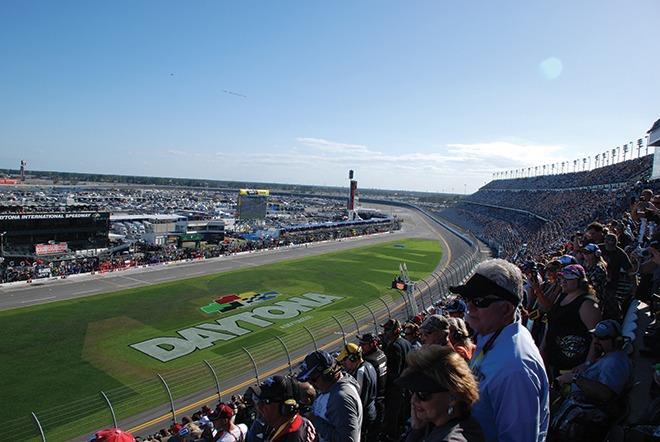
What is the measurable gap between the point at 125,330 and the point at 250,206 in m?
40.6

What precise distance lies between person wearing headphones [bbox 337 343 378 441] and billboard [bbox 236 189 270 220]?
57689 mm

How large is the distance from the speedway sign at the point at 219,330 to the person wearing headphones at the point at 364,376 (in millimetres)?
15510

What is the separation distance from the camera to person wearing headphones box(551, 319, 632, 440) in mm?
3434

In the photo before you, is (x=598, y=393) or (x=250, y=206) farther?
(x=250, y=206)

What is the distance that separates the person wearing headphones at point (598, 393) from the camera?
135 inches

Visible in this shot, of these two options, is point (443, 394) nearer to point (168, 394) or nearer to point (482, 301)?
point (482, 301)

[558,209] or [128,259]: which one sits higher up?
[558,209]

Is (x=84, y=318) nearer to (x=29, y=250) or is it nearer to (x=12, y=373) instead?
Result: (x=12, y=373)

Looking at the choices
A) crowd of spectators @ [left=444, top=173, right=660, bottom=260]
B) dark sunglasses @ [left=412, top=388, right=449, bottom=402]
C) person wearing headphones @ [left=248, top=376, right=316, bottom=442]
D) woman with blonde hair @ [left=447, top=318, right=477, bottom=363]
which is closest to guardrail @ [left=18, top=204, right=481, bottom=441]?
woman with blonde hair @ [left=447, top=318, right=477, bottom=363]

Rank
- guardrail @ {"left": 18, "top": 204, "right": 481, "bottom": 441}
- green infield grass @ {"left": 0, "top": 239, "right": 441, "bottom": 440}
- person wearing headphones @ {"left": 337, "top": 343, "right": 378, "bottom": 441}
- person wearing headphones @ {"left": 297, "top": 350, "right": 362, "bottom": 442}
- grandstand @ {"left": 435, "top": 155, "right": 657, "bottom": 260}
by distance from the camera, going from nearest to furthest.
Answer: person wearing headphones @ {"left": 297, "top": 350, "right": 362, "bottom": 442} → person wearing headphones @ {"left": 337, "top": 343, "right": 378, "bottom": 441} → guardrail @ {"left": 18, "top": 204, "right": 481, "bottom": 441} → green infield grass @ {"left": 0, "top": 239, "right": 441, "bottom": 440} → grandstand @ {"left": 435, "top": 155, "right": 657, "bottom": 260}

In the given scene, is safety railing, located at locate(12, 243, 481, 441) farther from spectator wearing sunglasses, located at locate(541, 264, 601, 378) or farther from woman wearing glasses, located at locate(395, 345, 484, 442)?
woman wearing glasses, located at locate(395, 345, 484, 442)

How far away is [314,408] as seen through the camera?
381cm

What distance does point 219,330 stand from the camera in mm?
22359

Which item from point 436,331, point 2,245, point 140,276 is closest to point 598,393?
point 436,331
